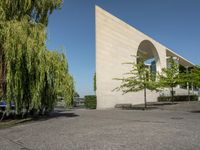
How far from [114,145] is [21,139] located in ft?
10.2

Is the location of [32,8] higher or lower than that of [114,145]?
higher

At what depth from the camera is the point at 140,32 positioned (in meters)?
35.9

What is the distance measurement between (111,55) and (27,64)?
1604 centimetres

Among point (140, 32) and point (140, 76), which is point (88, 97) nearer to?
point (140, 76)

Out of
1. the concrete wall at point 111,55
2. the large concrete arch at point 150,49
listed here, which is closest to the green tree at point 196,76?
the concrete wall at point 111,55

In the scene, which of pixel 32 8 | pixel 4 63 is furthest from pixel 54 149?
pixel 32 8

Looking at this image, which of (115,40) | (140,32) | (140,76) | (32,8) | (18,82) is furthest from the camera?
(140,32)

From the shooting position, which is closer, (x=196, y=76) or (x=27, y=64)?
(x=27, y=64)

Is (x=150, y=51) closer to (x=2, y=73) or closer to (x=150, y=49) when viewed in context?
(x=150, y=49)

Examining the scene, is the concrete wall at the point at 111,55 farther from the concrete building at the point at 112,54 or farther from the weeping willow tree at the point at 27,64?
the weeping willow tree at the point at 27,64

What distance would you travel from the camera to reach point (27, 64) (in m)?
13.1

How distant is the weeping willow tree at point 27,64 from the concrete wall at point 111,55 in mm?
11883

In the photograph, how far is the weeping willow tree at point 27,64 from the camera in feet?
41.8

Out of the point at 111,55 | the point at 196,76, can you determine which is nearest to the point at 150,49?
the point at 111,55
